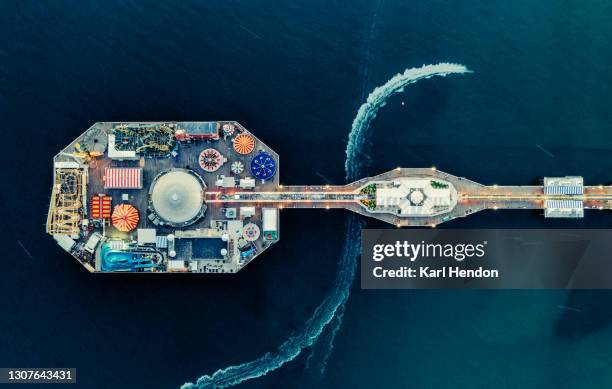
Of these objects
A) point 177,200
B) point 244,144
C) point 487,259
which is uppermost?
point 244,144

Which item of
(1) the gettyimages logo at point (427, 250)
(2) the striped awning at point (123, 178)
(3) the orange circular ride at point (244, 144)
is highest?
(3) the orange circular ride at point (244, 144)

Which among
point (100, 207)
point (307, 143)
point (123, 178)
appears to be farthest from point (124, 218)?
point (307, 143)

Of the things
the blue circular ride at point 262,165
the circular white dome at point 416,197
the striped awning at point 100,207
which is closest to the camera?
the circular white dome at point 416,197

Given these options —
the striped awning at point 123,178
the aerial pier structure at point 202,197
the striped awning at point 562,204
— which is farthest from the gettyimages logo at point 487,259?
the striped awning at point 123,178

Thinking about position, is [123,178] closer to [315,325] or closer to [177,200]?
[177,200]

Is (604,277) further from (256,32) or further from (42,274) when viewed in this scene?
(42,274)

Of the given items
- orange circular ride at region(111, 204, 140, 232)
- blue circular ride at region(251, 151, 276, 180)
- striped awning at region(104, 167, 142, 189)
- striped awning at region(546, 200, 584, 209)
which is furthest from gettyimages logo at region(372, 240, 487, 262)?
striped awning at region(104, 167, 142, 189)

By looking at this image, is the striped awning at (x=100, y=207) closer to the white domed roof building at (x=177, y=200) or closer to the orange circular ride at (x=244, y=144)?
the white domed roof building at (x=177, y=200)
